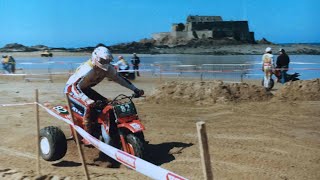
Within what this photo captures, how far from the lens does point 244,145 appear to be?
28.5 feet

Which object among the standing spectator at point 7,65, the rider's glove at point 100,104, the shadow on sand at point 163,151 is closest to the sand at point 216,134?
the shadow on sand at point 163,151

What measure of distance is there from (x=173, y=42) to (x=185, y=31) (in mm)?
3702

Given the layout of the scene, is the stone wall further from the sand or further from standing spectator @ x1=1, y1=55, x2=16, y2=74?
the sand

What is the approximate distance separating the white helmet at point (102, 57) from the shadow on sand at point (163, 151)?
1.53 metres

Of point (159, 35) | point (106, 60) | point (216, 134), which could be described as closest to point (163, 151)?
point (216, 134)

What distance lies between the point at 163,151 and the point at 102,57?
2.06 meters

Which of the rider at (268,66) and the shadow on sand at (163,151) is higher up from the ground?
the rider at (268,66)

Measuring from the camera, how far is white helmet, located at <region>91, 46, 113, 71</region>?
7762 mm

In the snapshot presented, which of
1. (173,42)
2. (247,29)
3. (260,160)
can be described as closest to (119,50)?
(173,42)

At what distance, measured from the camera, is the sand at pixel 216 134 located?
290 inches

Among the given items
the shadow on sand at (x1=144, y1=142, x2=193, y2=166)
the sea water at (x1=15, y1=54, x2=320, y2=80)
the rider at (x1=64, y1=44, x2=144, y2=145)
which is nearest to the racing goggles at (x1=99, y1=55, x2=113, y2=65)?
the rider at (x1=64, y1=44, x2=144, y2=145)

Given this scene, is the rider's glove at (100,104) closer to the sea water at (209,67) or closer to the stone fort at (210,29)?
the sea water at (209,67)

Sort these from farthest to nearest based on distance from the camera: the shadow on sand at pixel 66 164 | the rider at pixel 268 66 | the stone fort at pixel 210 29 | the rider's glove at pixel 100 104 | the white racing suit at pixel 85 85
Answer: the stone fort at pixel 210 29 → the rider at pixel 268 66 → the shadow on sand at pixel 66 164 → the white racing suit at pixel 85 85 → the rider's glove at pixel 100 104

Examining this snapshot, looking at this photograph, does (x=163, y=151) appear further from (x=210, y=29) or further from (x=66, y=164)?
(x=210, y=29)
